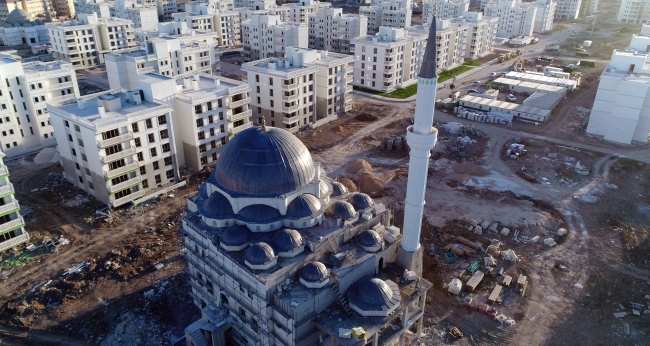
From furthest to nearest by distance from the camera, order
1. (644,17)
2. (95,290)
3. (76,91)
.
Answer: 1. (644,17)
2. (76,91)
3. (95,290)

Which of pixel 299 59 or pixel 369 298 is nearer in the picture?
pixel 369 298

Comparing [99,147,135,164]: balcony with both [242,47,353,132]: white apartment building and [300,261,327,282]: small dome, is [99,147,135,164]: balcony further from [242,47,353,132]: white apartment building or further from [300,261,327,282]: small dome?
[300,261,327,282]: small dome

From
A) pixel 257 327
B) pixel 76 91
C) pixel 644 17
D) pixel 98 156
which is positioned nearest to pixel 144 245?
pixel 98 156

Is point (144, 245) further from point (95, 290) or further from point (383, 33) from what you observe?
point (383, 33)

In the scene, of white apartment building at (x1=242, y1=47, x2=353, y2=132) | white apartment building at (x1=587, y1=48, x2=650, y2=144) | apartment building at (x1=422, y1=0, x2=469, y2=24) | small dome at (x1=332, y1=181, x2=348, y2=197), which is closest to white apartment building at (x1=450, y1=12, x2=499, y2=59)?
apartment building at (x1=422, y1=0, x2=469, y2=24)

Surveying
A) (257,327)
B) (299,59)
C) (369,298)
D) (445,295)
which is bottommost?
(445,295)

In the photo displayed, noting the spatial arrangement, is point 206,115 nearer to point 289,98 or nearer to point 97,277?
point 289,98

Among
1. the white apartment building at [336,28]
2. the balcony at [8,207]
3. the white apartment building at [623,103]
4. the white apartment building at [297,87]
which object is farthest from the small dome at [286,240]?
the white apartment building at [336,28]
